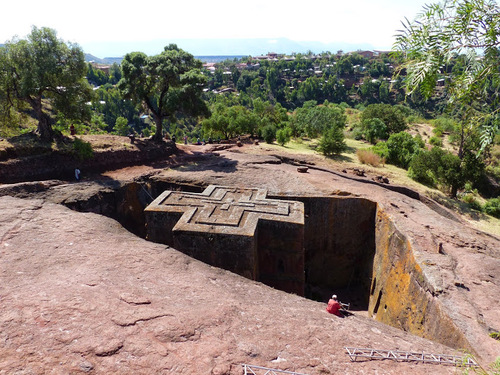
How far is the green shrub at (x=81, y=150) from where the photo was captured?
1453cm

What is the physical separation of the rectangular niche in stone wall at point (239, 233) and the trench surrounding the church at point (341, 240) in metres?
2.50

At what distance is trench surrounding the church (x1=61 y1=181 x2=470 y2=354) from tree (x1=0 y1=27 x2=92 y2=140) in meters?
5.23

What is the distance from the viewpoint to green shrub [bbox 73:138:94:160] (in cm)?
1453

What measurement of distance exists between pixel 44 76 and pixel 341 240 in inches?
564

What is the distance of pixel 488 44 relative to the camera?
5.02 m

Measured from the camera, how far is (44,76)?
13.3 meters

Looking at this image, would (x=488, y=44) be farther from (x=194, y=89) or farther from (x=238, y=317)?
(x=194, y=89)

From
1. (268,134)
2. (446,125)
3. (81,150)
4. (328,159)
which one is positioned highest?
(81,150)

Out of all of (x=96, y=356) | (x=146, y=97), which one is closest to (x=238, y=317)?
(x=96, y=356)

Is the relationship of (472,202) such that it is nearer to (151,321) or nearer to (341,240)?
(341,240)

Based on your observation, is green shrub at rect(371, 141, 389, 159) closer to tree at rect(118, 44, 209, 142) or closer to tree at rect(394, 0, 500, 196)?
tree at rect(118, 44, 209, 142)

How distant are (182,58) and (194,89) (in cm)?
215

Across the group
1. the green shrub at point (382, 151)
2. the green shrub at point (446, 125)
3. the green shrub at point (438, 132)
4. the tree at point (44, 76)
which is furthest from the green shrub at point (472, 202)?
the green shrub at point (446, 125)

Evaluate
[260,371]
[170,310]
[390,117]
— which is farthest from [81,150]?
[390,117]
